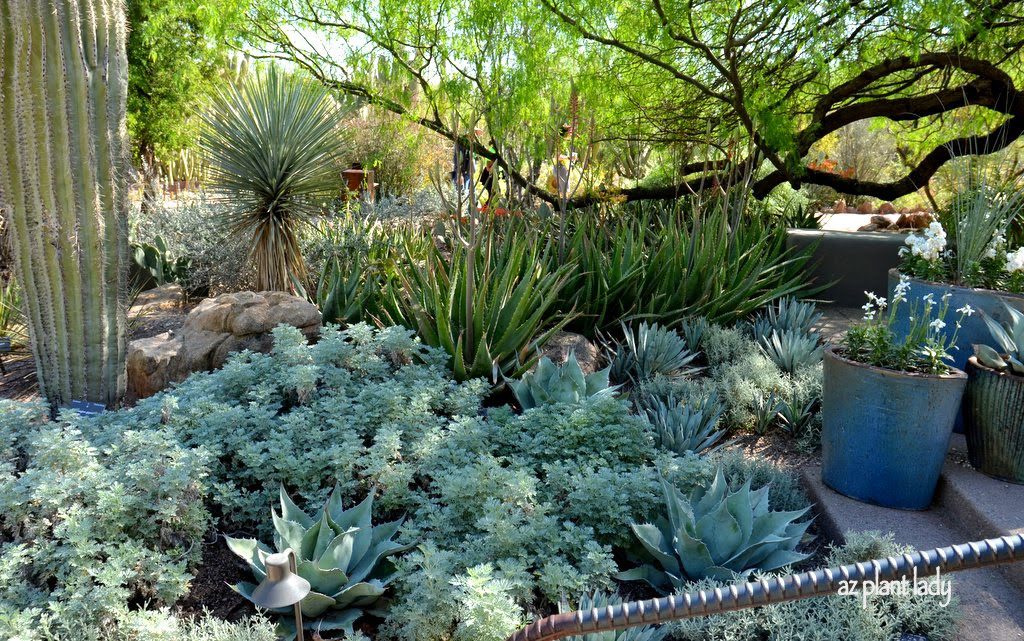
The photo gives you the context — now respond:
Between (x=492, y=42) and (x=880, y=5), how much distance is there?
141 inches

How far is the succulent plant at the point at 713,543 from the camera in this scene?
9.13 ft

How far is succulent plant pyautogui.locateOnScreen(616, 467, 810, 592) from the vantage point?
2783 millimetres

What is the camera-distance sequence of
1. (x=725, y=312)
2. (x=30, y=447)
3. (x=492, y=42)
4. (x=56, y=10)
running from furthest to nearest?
(x=492, y=42) → (x=725, y=312) → (x=56, y=10) → (x=30, y=447)

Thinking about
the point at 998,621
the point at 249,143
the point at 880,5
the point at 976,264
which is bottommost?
the point at 998,621

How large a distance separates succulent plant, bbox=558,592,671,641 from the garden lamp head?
89 centimetres

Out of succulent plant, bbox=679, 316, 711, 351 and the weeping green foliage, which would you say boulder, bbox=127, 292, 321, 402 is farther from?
succulent plant, bbox=679, 316, 711, 351

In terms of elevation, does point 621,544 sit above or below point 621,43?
below

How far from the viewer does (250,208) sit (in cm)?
690

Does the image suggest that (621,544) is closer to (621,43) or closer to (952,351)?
(952,351)

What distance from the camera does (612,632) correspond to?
2352 mm

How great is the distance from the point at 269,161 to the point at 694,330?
4024mm

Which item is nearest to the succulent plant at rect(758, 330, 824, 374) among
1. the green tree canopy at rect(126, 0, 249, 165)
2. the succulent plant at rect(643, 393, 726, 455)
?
the succulent plant at rect(643, 393, 726, 455)

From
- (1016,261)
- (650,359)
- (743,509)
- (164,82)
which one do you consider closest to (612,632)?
(743,509)

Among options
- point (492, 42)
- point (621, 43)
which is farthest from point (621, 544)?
point (492, 42)
